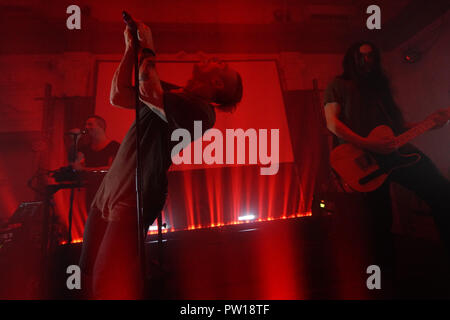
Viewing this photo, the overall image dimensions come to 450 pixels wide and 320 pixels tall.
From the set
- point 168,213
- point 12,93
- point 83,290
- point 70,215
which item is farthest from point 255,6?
point 83,290

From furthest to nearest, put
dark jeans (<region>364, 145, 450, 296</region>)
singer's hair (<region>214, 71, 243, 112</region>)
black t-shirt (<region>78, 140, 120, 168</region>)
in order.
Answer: black t-shirt (<region>78, 140, 120, 168</region>)
dark jeans (<region>364, 145, 450, 296</region>)
singer's hair (<region>214, 71, 243, 112</region>)

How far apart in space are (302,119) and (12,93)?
2897mm

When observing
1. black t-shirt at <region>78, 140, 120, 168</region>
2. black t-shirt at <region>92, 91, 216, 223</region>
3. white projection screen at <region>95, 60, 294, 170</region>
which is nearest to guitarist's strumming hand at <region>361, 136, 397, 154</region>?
white projection screen at <region>95, 60, 294, 170</region>

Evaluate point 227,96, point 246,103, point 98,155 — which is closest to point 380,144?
point 246,103

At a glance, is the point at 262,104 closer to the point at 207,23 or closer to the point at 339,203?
the point at 207,23

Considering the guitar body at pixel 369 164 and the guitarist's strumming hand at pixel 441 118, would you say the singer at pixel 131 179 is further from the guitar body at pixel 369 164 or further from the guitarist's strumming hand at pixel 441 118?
the guitarist's strumming hand at pixel 441 118

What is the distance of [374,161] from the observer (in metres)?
1.90

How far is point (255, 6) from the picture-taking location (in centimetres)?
225

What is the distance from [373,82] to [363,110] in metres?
0.36

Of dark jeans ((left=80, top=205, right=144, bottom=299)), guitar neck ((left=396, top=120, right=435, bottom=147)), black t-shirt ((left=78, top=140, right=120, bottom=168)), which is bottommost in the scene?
dark jeans ((left=80, top=205, right=144, bottom=299))

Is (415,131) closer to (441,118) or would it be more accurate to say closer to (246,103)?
(441,118)

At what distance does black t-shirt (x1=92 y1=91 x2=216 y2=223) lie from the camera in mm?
1072

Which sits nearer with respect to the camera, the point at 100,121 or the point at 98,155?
the point at 98,155

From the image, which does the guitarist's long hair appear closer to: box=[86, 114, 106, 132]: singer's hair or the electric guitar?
the electric guitar
